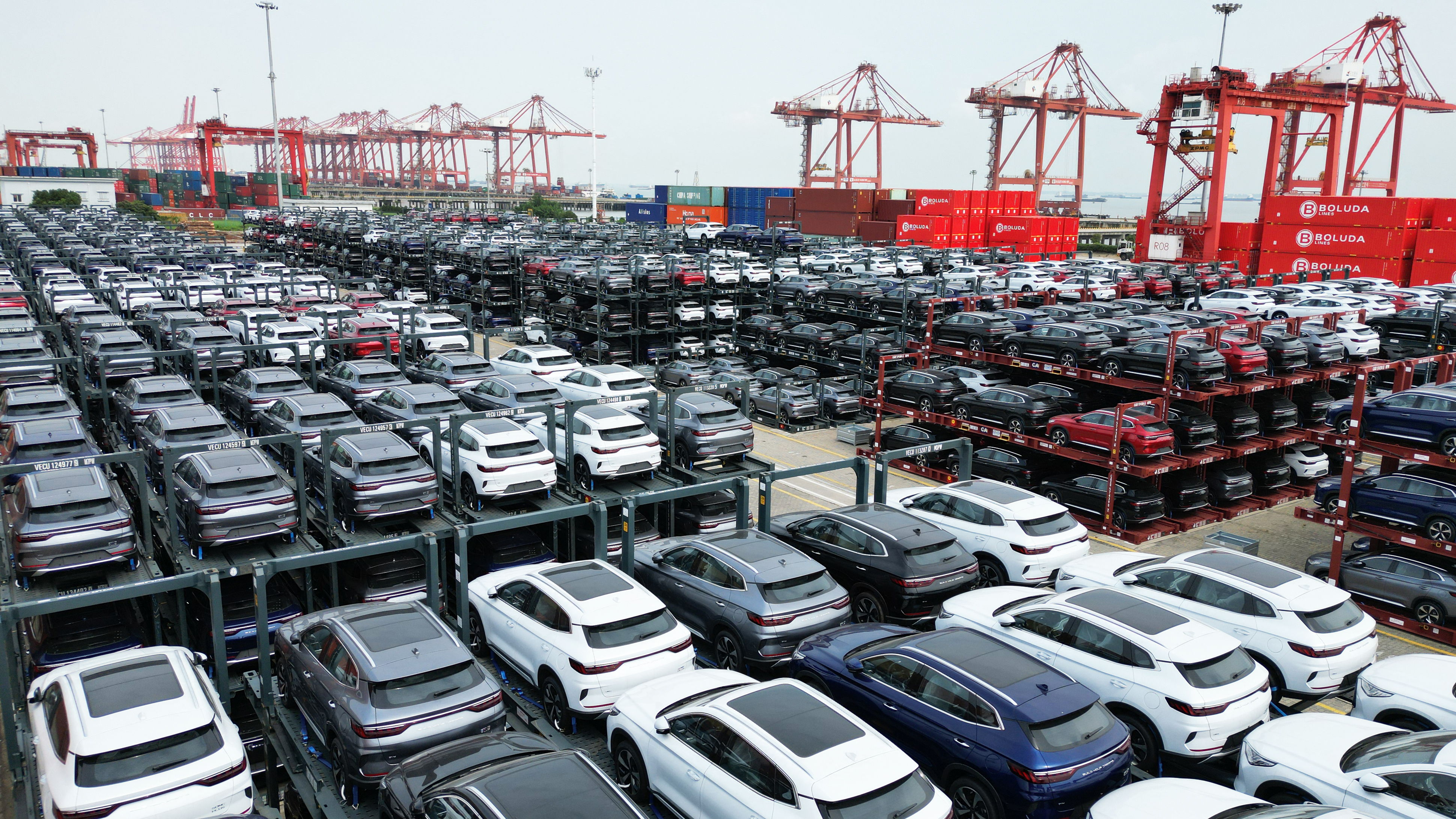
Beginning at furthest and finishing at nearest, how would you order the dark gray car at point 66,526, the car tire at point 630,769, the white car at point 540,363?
1. the white car at point 540,363
2. the dark gray car at point 66,526
3. the car tire at point 630,769

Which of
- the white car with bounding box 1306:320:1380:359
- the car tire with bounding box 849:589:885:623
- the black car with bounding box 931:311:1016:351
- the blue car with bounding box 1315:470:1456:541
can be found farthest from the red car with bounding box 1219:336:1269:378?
the car tire with bounding box 849:589:885:623

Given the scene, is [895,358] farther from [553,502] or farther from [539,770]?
[539,770]

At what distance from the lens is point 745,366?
3155cm

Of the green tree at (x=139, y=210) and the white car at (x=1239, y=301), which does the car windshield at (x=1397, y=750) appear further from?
the green tree at (x=139, y=210)

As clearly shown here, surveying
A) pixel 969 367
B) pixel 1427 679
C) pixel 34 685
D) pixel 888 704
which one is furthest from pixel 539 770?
pixel 969 367

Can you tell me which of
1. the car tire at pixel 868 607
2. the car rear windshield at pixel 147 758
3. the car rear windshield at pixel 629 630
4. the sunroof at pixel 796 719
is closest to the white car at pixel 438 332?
the car tire at pixel 868 607

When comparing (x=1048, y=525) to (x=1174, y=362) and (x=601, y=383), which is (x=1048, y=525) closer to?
(x=1174, y=362)

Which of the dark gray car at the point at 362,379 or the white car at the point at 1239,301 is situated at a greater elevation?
the white car at the point at 1239,301

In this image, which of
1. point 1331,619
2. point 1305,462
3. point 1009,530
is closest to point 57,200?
point 1009,530

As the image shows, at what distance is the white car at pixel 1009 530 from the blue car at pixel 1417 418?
6.04 meters

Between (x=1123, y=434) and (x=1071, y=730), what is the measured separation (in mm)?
11622

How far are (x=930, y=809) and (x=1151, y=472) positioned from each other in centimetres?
1290

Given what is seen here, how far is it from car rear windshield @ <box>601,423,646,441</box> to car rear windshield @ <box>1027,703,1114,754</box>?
8.35 meters

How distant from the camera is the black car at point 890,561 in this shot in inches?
447
